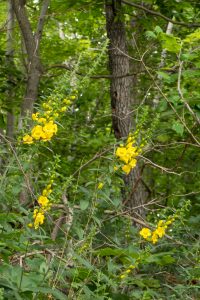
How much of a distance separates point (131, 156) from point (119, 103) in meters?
3.34

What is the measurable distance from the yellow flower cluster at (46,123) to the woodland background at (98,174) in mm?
13

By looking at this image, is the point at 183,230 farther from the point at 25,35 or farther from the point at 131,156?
the point at 25,35

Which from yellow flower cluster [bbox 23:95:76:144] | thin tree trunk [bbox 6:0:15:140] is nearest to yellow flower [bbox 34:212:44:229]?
yellow flower cluster [bbox 23:95:76:144]

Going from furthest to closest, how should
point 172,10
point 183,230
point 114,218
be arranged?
1. point 172,10
2. point 183,230
3. point 114,218

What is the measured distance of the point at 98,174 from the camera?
356 cm

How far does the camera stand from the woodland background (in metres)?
3.08

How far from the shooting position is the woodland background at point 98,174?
3.08m

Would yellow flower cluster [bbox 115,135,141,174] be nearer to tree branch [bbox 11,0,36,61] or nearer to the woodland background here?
the woodland background

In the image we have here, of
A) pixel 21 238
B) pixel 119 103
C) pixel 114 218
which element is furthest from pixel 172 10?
pixel 21 238

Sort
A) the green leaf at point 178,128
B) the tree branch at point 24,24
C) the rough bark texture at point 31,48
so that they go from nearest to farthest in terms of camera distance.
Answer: the green leaf at point 178,128, the rough bark texture at point 31,48, the tree branch at point 24,24

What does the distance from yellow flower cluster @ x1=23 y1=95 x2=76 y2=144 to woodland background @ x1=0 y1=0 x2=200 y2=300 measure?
1 cm

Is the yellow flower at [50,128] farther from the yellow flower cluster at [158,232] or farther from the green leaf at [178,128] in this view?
the green leaf at [178,128]

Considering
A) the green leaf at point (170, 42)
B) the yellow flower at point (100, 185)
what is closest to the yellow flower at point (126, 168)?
the yellow flower at point (100, 185)

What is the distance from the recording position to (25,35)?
259 inches
